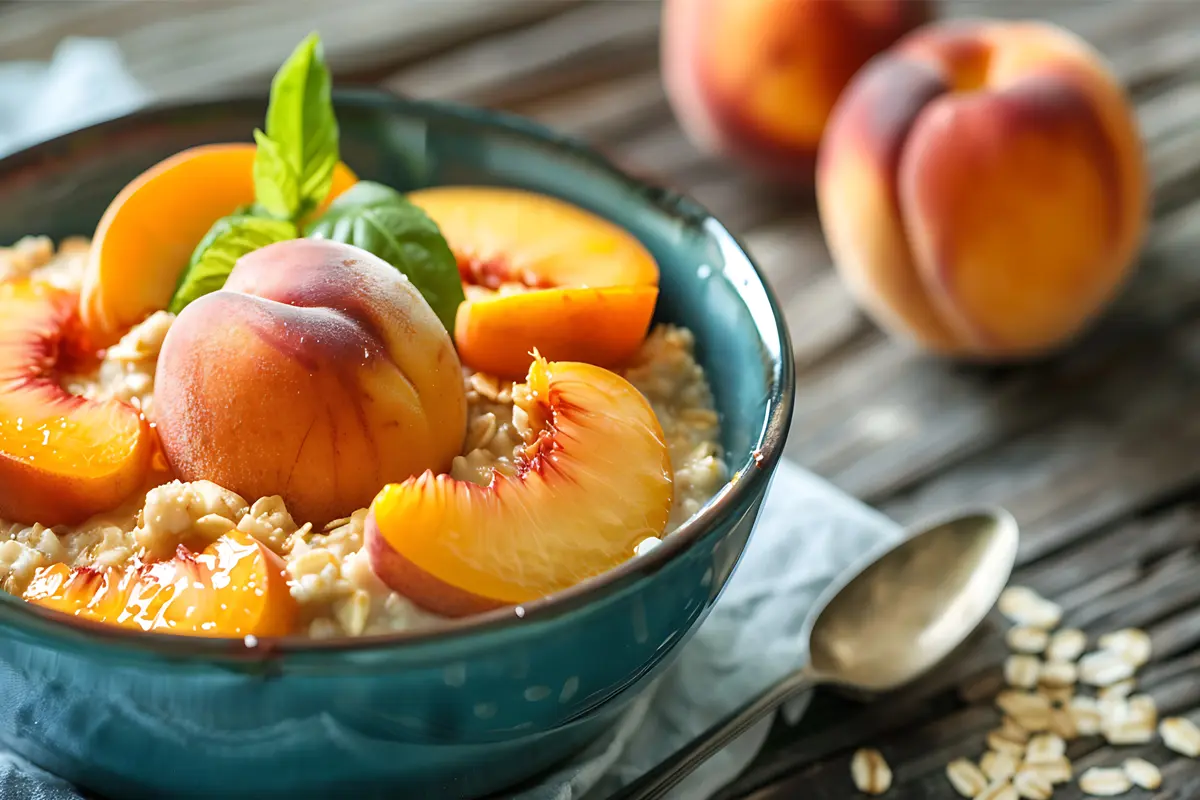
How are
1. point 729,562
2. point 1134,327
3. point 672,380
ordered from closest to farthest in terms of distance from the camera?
1. point 729,562
2. point 672,380
3. point 1134,327

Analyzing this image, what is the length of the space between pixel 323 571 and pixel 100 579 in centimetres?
13

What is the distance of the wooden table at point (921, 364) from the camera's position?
1031mm

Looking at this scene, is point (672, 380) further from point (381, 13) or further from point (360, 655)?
point (381, 13)

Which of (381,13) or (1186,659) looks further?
(381,13)

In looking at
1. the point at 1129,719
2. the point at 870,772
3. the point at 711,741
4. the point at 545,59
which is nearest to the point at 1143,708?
the point at 1129,719

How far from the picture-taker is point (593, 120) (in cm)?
173

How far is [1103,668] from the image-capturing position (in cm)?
106

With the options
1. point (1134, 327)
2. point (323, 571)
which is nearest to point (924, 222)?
point (1134, 327)

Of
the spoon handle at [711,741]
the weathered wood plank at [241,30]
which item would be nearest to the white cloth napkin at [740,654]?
the spoon handle at [711,741]

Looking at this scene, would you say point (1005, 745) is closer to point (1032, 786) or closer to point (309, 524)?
point (1032, 786)

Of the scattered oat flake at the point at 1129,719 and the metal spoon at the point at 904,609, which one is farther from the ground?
the metal spoon at the point at 904,609

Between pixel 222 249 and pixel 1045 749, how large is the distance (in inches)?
28.5

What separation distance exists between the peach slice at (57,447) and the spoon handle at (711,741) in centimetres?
39

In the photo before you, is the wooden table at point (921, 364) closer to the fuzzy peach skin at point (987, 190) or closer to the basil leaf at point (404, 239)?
the fuzzy peach skin at point (987, 190)
